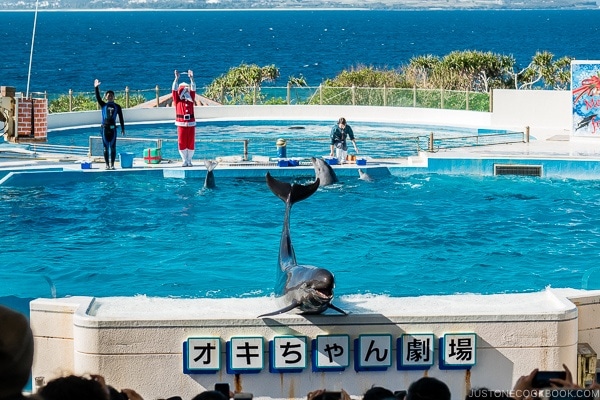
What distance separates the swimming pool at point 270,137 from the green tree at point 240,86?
5.06 ft

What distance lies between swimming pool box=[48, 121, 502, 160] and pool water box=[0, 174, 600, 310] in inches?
66.4

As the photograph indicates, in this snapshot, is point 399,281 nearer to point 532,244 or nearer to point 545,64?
point 532,244

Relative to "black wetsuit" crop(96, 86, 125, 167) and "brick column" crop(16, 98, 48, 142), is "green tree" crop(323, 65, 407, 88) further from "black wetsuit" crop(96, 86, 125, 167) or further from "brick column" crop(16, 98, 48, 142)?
"brick column" crop(16, 98, 48, 142)

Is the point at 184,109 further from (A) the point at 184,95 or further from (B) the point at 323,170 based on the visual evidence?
(B) the point at 323,170

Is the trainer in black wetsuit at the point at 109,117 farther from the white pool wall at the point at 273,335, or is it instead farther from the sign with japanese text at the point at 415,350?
the sign with japanese text at the point at 415,350

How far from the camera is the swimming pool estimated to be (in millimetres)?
21609

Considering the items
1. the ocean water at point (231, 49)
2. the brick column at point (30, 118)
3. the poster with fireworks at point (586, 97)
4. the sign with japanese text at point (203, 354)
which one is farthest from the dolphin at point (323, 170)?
the ocean water at point (231, 49)

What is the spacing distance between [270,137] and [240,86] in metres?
6.79

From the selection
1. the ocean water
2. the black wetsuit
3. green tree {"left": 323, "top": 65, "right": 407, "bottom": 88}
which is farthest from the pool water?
the ocean water

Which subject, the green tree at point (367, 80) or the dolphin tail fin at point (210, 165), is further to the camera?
the green tree at point (367, 80)

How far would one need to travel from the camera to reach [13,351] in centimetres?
285

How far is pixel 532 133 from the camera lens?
24.1 meters

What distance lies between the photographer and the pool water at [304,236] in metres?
13.3

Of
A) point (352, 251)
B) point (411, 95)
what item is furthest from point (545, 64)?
point (352, 251)
